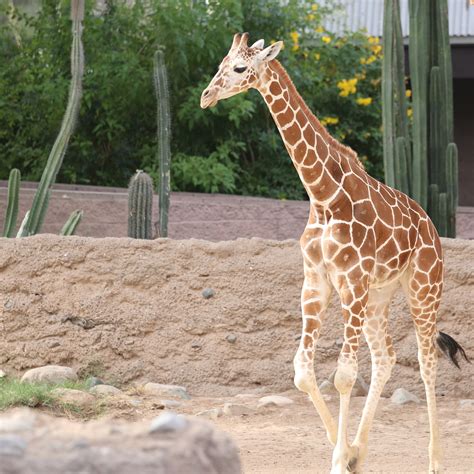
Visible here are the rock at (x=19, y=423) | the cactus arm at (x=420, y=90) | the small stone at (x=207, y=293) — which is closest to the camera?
the rock at (x=19, y=423)

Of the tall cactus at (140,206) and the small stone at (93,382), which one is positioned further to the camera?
the tall cactus at (140,206)

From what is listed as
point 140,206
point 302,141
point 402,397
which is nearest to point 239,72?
point 302,141

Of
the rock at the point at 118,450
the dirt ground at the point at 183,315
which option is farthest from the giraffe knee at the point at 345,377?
the rock at the point at 118,450

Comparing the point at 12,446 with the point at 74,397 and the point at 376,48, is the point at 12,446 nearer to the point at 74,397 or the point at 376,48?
the point at 74,397

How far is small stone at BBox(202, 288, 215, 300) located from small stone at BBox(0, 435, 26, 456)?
656cm

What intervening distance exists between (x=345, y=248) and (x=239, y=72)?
3.42 feet

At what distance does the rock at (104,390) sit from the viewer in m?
7.86

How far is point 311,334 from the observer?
17.2 feet

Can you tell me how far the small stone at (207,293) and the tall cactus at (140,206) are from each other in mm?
1114

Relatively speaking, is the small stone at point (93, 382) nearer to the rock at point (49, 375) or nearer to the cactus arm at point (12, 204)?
the rock at point (49, 375)

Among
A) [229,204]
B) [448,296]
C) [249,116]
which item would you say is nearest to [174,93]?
[249,116]

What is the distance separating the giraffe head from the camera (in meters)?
5.39

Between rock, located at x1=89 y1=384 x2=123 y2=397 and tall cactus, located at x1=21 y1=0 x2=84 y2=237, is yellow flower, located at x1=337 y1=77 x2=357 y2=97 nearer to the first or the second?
tall cactus, located at x1=21 y1=0 x2=84 y2=237

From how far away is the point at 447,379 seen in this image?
8312 mm
